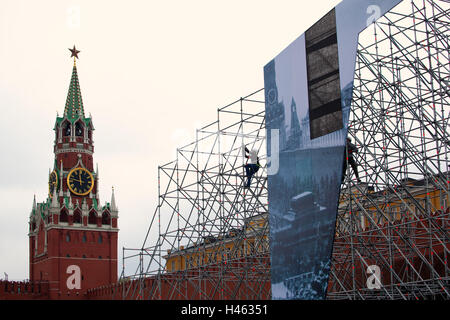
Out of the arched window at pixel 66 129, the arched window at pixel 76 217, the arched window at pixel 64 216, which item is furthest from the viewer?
the arched window at pixel 66 129

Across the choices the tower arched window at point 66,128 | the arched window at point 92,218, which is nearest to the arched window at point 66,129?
the tower arched window at point 66,128

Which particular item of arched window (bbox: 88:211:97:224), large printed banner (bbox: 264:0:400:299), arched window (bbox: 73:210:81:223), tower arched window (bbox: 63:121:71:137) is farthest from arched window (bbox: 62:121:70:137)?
large printed banner (bbox: 264:0:400:299)

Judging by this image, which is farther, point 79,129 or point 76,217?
point 79,129

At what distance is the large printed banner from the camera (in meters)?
25.2

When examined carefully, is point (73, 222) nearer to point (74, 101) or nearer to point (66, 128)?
point (66, 128)

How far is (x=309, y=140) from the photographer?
26.9 metres

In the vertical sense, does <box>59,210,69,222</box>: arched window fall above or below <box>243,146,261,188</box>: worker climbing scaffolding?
above

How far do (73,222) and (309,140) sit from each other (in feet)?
159

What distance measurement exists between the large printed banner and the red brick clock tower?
4458 cm

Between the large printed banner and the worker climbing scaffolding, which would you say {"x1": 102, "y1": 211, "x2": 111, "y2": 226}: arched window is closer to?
the worker climbing scaffolding

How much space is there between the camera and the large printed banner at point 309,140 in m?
25.2

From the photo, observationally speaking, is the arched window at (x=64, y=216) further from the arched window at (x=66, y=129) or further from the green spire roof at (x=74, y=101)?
the green spire roof at (x=74, y=101)

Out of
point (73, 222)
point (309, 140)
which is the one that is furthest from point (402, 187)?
point (73, 222)
